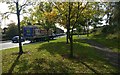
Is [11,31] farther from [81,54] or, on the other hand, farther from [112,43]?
[81,54]

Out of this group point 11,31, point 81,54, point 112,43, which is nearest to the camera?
point 81,54

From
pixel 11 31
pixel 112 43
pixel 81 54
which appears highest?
pixel 11 31

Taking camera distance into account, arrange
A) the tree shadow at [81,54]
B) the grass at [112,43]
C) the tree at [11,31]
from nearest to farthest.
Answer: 1. the tree shadow at [81,54]
2. the grass at [112,43]
3. the tree at [11,31]

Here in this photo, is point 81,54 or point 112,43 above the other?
point 81,54

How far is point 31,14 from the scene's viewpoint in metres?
14.4

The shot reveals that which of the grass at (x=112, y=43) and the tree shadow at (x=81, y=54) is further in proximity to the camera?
the grass at (x=112, y=43)

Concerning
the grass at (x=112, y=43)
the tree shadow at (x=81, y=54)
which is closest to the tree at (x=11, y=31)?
the grass at (x=112, y=43)

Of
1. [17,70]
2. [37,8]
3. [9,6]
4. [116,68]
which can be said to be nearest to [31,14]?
[37,8]

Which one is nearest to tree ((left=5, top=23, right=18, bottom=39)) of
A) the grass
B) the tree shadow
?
the grass

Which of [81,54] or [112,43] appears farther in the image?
[112,43]

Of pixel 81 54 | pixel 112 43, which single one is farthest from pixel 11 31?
pixel 81 54

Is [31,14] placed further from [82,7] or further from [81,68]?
[81,68]

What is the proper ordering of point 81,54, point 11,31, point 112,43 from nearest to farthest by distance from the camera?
1. point 81,54
2. point 112,43
3. point 11,31

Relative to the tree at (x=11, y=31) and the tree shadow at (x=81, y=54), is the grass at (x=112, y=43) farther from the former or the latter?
the tree at (x=11, y=31)
